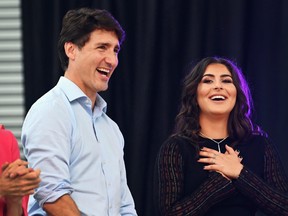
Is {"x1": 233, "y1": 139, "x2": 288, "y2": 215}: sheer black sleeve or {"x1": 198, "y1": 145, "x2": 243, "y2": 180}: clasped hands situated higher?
{"x1": 198, "y1": 145, "x2": 243, "y2": 180}: clasped hands

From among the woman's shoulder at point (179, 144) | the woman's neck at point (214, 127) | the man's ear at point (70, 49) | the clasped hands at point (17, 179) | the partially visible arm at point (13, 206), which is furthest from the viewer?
the woman's neck at point (214, 127)

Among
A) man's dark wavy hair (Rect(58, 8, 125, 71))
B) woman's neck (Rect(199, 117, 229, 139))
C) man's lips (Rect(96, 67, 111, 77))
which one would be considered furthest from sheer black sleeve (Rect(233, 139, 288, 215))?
man's dark wavy hair (Rect(58, 8, 125, 71))

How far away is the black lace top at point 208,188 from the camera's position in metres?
3.16

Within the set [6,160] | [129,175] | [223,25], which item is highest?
[223,25]

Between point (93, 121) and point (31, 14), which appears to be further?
point (31, 14)

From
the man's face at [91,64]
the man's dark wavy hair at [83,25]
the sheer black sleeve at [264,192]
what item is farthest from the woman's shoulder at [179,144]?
the man's dark wavy hair at [83,25]

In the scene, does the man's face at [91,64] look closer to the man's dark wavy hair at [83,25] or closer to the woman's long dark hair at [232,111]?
the man's dark wavy hair at [83,25]

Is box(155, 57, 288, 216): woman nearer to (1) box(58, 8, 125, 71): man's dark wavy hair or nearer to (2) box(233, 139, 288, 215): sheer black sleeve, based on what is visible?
(2) box(233, 139, 288, 215): sheer black sleeve

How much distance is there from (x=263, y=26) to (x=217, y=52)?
10.4 inches

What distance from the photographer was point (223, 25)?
388cm

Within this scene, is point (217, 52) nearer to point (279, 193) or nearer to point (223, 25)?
point (223, 25)

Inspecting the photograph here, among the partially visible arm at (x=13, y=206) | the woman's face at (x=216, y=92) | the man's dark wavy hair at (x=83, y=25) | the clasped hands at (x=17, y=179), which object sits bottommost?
the partially visible arm at (x=13, y=206)

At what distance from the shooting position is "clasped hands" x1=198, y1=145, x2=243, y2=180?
325 cm

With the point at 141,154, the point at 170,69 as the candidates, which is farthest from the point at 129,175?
the point at 170,69
